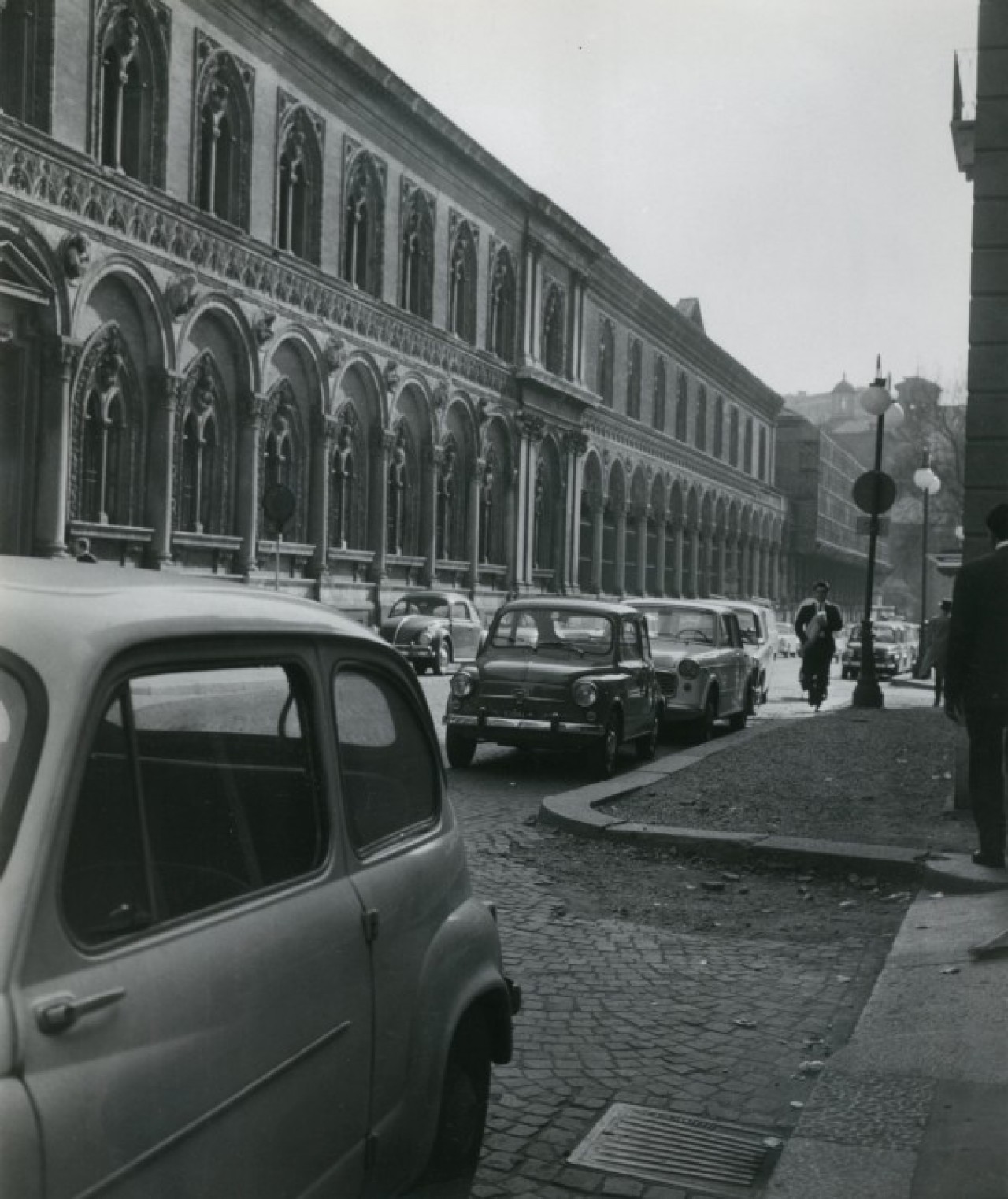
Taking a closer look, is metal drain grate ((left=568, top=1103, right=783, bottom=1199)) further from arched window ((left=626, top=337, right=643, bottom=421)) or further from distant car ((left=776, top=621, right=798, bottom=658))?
arched window ((left=626, top=337, right=643, bottom=421))

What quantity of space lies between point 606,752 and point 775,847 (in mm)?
4454

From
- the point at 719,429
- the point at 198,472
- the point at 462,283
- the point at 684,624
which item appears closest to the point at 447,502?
the point at 462,283

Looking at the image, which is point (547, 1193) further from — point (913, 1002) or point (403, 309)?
point (403, 309)

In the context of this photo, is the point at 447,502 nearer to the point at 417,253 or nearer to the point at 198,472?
the point at 417,253

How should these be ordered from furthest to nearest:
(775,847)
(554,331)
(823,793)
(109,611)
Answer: (554,331), (823,793), (775,847), (109,611)

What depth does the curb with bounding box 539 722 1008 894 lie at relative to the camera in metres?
7.17

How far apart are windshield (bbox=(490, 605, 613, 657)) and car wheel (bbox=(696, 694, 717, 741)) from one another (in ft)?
9.66

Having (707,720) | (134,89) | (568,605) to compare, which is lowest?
(707,720)

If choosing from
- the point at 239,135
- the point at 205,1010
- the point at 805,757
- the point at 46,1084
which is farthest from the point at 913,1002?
the point at 239,135

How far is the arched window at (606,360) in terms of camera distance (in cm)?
5109

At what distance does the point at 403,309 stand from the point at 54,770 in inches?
1326

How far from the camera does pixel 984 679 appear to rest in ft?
23.3

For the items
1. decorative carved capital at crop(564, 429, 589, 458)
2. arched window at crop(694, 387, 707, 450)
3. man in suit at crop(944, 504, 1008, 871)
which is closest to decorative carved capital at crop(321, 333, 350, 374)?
decorative carved capital at crop(564, 429, 589, 458)

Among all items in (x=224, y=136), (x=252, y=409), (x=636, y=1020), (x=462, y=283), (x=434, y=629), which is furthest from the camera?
(x=462, y=283)
